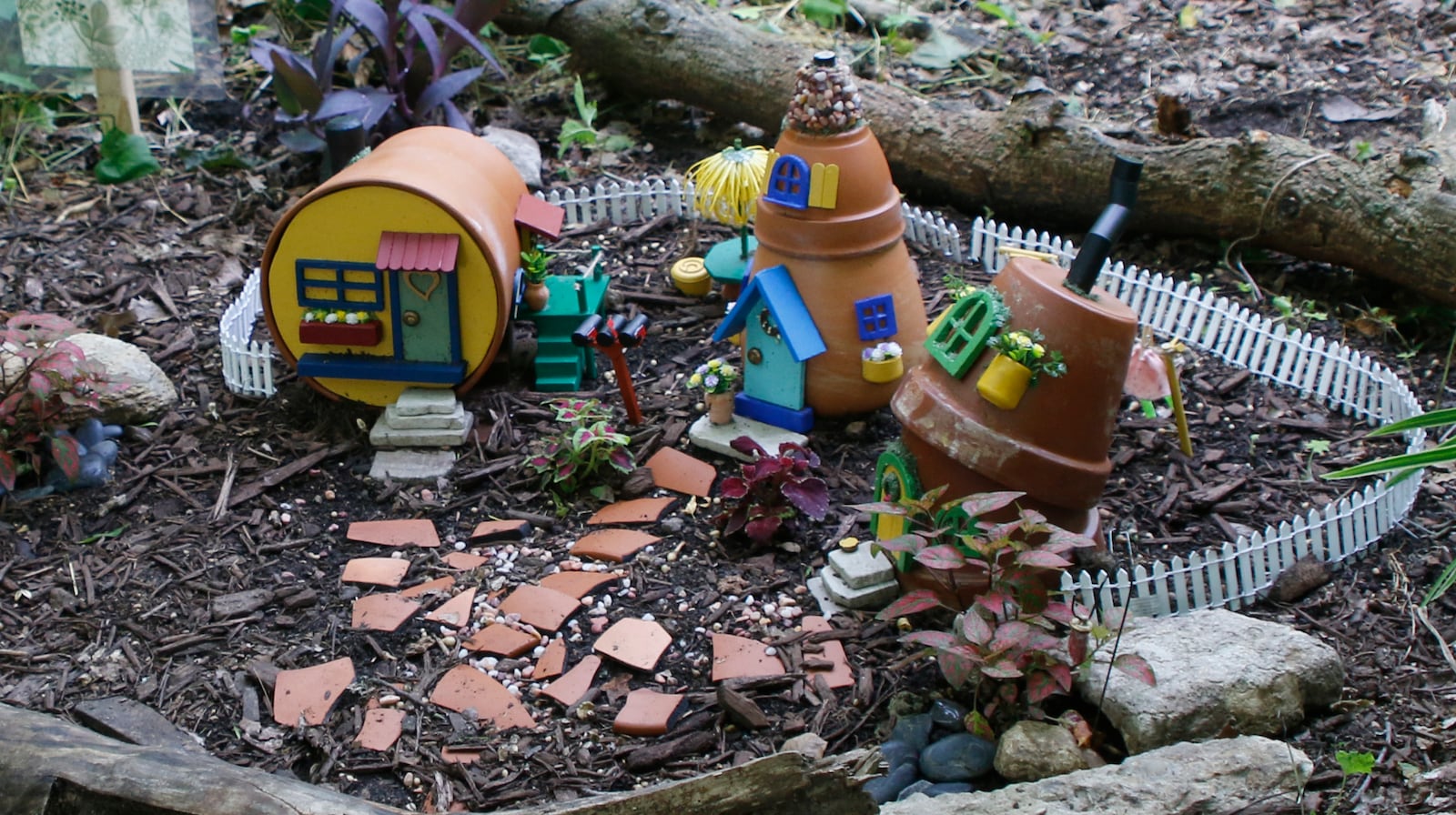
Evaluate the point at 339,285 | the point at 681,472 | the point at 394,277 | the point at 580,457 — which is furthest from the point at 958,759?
the point at 339,285

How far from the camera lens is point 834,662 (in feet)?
11.4

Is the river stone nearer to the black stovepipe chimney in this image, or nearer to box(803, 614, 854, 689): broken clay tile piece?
box(803, 614, 854, 689): broken clay tile piece

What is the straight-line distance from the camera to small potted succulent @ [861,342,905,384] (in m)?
4.22

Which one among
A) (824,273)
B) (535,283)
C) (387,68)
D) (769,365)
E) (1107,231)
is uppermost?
(1107,231)

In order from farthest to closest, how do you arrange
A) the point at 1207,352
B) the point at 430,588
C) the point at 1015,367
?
the point at 1207,352, the point at 430,588, the point at 1015,367

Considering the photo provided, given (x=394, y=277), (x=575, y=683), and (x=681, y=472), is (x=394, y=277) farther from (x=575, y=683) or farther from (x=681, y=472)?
(x=575, y=683)

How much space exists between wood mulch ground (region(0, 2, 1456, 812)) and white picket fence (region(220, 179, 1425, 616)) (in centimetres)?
10

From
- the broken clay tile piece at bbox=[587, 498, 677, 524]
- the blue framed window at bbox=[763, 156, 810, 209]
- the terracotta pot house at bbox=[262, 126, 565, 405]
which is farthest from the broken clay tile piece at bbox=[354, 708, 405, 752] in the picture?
the blue framed window at bbox=[763, 156, 810, 209]

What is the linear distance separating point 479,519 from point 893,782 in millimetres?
1693

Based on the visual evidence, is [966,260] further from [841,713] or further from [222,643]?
[222,643]

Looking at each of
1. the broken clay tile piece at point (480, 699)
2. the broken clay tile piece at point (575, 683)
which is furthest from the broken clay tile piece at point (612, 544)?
the broken clay tile piece at point (480, 699)

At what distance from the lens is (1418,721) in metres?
3.13

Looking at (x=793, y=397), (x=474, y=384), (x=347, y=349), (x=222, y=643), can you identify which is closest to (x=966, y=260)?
(x=793, y=397)

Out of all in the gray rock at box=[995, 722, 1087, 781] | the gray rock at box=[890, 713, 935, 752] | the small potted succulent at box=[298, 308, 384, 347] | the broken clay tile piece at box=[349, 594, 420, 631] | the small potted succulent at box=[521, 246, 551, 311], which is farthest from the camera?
the small potted succulent at box=[521, 246, 551, 311]
